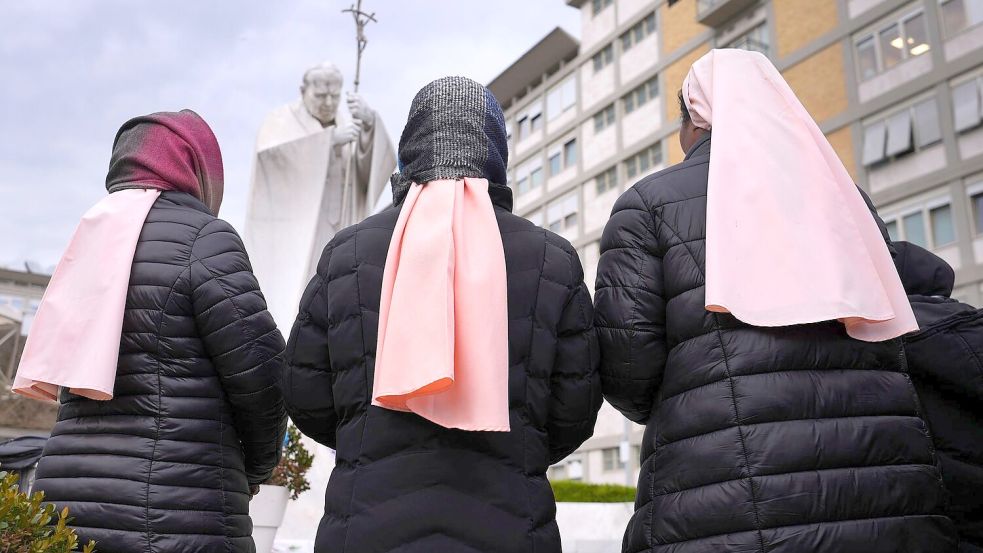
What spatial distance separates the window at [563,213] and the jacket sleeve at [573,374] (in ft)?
104

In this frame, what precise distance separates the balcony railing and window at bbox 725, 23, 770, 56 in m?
0.82

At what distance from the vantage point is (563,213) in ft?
114

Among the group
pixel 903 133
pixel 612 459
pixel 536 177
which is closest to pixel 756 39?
pixel 903 133

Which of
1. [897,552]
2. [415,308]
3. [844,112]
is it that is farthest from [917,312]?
[844,112]

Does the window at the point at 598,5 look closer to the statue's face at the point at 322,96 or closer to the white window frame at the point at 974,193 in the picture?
the white window frame at the point at 974,193

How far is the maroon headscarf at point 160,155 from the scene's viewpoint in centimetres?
292

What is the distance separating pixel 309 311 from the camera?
2.22 m

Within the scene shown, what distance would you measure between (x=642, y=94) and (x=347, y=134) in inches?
987

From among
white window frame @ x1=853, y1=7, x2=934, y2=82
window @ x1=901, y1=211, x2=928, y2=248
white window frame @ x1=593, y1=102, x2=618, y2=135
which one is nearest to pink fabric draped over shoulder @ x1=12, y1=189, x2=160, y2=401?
window @ x1=901, y1=211, x2=928, y2=248

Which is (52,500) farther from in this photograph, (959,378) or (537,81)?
(537,81)

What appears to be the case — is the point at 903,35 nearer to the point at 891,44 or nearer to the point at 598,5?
the point at 891,44

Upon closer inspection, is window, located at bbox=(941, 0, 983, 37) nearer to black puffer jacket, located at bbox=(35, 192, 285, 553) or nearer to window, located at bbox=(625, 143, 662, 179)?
window, located at bbox=(625, 143, 662, 179)

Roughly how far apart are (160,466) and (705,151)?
67.8 inches

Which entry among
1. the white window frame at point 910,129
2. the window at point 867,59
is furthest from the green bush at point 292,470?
the window at point 867,59
